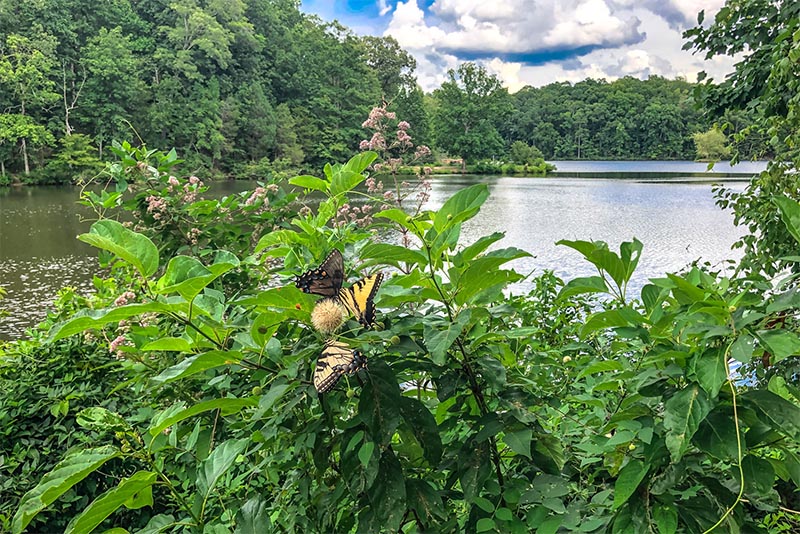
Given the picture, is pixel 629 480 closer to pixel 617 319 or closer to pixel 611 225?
pixel 617 319

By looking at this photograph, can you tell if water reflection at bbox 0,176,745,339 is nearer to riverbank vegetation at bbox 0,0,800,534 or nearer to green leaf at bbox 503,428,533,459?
riverbank vegetation at bbox 0,0,800,534

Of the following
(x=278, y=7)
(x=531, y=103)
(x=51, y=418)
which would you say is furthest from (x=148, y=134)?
(x=531, y=103)

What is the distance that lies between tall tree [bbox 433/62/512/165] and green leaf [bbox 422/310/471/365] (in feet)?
145

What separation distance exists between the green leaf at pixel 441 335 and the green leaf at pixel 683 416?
0.25 meters

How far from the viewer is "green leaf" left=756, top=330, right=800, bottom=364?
1.76 ft

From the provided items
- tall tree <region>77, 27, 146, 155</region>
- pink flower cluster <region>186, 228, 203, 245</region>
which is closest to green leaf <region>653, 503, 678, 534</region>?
pink flower cluster <region>186, 228, 203, 245</region>

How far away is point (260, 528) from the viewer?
0.70m

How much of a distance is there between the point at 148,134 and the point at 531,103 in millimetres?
45913

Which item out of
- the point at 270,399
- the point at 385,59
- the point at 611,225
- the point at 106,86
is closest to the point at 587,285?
the point at 270,399

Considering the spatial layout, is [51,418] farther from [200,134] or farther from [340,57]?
[340,57]

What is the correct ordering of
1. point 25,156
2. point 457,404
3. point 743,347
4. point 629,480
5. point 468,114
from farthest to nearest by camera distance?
point 468,114
point 25,156
point 457,404
point 629,480
point 743,347

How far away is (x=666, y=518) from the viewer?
644 mm

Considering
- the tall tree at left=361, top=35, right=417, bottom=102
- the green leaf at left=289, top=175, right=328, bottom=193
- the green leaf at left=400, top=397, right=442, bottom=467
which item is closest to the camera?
the green leaf at left=400, top=397, right=442, bottom=467

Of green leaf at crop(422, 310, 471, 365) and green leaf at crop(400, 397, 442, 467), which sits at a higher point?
green leaf at crop(422, 310, 471, 365)
